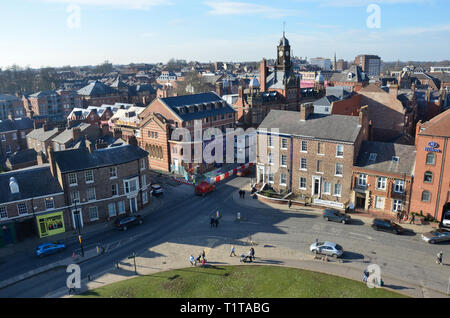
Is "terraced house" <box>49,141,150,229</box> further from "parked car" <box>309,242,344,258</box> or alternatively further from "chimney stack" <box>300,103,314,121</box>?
"parked car" <box>309,242,344,258</box>

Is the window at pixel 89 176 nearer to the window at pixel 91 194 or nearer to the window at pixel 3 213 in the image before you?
the window at pixel 91 194

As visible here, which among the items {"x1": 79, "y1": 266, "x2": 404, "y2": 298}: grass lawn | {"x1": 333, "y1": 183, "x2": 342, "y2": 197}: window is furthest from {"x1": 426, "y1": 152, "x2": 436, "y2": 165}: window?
{"x1": 79, "y1": 266, "x2": 404, "y2": 298}: grass lawn

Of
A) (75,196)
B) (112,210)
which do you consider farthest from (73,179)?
(112,210)

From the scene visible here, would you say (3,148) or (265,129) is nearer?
(265,129)

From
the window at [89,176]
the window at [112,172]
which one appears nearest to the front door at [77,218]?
the window at [89,176]
